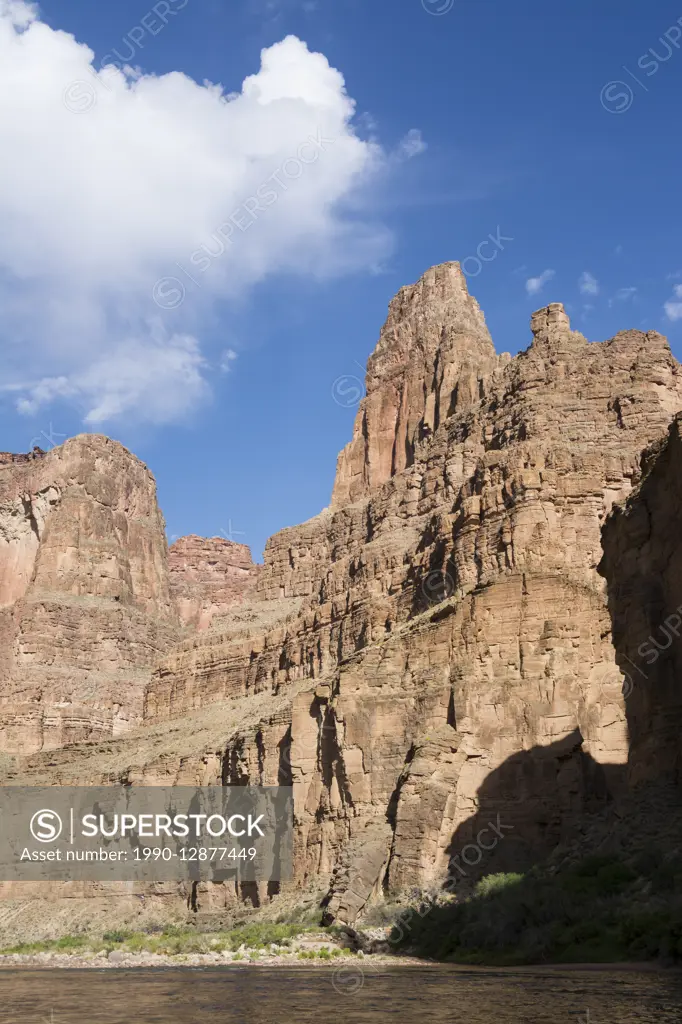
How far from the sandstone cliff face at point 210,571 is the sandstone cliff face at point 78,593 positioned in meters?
31.5

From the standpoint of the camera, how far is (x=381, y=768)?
50125 mm

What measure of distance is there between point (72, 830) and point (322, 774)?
96.3ft

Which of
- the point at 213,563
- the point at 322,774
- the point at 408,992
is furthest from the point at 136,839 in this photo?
the point at 213,563

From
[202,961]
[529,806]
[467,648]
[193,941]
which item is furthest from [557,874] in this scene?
[193,941]

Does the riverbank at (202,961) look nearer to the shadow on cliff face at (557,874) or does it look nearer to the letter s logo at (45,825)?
the shadow on cliff face at (557,874)

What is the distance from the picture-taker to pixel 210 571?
7598 inches

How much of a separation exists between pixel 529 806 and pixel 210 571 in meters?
153

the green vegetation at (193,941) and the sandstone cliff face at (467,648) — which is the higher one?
the sandstone cliff face at (467,648)

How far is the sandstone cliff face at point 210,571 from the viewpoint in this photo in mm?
178163

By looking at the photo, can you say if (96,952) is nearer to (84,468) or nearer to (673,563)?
(673,563)

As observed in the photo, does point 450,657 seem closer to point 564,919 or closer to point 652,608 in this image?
point 652,608

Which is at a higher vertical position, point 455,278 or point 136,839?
point 455,278

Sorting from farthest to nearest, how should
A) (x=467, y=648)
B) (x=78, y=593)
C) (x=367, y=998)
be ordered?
(x=78, y=593), (x=467, y=648), (x=367, y=998)

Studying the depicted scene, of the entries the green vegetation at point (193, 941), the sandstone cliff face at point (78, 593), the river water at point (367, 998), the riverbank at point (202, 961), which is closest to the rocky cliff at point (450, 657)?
the green vegetation at point (193, 941)
